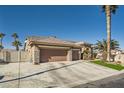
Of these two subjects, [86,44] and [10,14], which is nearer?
[10,14]

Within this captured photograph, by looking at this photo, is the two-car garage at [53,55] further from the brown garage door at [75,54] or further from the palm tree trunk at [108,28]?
the palm tree trunk at [108,28]

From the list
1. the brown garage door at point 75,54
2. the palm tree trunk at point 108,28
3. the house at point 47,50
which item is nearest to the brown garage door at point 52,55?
the house at point 47,50

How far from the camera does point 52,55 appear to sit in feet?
63.7

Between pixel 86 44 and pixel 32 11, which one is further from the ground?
pixel 32 11

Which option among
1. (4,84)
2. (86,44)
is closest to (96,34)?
(4,84)

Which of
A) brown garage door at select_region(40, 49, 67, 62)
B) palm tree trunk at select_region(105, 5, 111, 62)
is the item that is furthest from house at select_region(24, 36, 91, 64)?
palm tree trunk at select_region(105, 5, 111, 62)

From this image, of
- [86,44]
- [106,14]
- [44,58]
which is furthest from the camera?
[86,44]

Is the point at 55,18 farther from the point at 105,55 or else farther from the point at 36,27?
the point at 105,55

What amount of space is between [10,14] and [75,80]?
6.76 metres

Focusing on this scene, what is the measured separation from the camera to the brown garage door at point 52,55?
1867cm
